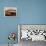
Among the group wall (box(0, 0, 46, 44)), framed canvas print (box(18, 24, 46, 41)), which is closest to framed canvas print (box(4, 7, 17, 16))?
wall (box(0, 0, 46, 44))

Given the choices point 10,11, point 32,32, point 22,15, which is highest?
point 10,11

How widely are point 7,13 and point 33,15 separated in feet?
2.49

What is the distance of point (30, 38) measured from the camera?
135 inches

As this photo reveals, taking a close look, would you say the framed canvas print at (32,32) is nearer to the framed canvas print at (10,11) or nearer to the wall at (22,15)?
the wall at (22,15)

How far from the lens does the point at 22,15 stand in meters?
3.55

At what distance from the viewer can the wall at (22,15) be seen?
352 centimetres

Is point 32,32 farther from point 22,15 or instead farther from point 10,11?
point 10,11

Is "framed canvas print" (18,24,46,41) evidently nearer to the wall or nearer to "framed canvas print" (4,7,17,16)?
the wall

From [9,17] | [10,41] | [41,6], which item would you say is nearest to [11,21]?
[9,17]

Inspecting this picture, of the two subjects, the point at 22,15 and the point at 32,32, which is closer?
the point at 32,32

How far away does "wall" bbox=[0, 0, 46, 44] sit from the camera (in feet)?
11.6

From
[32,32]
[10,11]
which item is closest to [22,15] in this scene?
[10,11]

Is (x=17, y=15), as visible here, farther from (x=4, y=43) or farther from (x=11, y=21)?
(x=4, y=43)

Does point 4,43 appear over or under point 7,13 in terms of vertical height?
under
